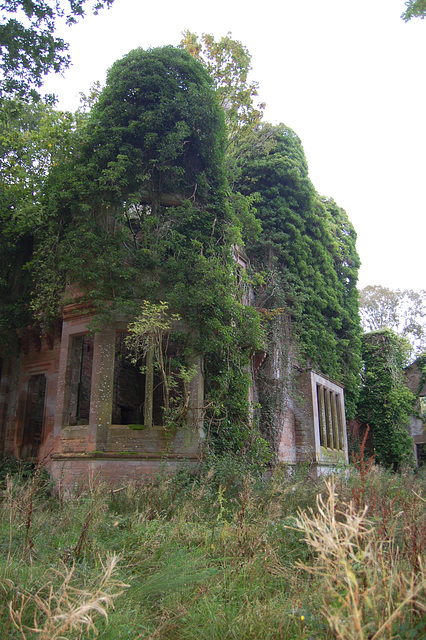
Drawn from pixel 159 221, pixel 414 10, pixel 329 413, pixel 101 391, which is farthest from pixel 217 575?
pixel 329 413

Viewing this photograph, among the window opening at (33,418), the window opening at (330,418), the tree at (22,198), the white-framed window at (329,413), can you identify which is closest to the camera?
the tree at (22,198)

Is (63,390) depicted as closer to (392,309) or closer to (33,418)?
(33,418)

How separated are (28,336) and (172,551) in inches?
405

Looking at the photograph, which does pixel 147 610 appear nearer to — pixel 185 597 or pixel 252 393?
pixel 185 597

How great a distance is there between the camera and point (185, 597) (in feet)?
13.0

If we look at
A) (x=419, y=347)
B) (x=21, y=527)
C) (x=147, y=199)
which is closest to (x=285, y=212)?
(x=147, y=199)

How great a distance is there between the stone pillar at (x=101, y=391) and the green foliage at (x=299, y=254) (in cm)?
620

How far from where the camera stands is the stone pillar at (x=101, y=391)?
32.2 feet

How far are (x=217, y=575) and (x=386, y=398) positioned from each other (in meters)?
17.0

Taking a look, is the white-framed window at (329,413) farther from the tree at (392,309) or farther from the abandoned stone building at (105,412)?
the tree at (392,309)

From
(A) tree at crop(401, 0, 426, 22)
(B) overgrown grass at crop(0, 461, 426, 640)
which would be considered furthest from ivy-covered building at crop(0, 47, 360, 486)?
(A) tree at crop(401, 0, 426, 22)

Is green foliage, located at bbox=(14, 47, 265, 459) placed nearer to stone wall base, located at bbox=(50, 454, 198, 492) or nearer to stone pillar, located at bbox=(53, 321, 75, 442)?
stone pillar, located at bbox=(53, 321, 75, 442)

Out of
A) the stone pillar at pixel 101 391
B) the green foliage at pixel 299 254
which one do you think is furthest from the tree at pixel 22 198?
the green foliage at pixel 299 254

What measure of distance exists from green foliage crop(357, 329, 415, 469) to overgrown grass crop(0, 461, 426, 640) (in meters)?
14.0
